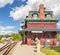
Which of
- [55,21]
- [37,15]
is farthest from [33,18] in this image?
[55,21]

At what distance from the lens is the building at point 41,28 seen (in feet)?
128

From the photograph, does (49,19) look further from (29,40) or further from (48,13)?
(29,40)

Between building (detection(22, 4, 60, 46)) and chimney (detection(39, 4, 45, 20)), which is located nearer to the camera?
building (detection(22, 4, 60, 46))

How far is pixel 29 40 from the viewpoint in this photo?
39719mm

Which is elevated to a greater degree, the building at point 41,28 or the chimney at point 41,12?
the chimney at point 41,12

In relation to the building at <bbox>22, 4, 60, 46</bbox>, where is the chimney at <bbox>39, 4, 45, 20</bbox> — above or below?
above

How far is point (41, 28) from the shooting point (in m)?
40.2

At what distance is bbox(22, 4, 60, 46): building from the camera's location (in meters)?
39.1

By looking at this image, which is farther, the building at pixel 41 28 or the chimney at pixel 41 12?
the chimney at pixel 41 12

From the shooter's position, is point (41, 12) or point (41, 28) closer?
point (41, 28)

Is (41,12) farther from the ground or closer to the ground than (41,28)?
farther from the ground

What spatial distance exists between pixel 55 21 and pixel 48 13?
2.82 meters

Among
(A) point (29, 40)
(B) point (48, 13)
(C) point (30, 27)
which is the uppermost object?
(B) point (48, 13)

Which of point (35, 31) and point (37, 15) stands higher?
point (37, 15)
